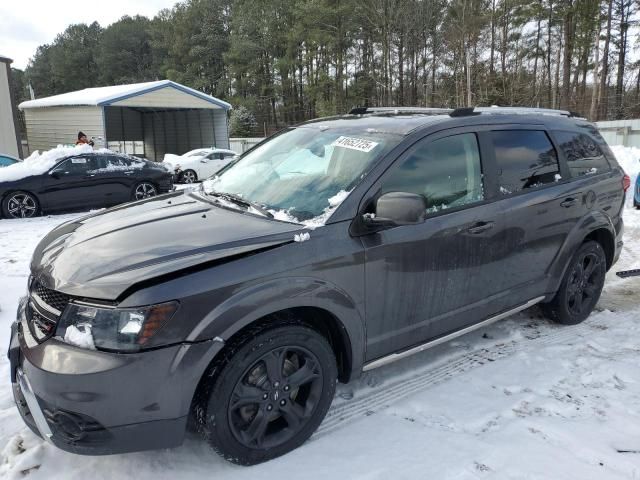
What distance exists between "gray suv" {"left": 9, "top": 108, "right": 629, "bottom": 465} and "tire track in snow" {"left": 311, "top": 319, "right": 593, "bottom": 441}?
0.27 metres

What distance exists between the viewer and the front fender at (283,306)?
2326mm

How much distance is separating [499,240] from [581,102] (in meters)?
38.1

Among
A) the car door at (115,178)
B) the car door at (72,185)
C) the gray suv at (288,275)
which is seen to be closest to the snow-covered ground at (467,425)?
the gray suv at (288,275)

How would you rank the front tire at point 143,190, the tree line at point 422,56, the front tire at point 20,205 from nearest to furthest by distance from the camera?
the front tire at point 20,205 → the front tire at point 143,190 → the tree line at point 422,56

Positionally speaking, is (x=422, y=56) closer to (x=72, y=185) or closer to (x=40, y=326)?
(x=72, y=185)

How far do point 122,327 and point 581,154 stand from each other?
398 centimetres

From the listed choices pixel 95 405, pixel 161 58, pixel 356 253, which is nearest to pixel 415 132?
pixel 356 253

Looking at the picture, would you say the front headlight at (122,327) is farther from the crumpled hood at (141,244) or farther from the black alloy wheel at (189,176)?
the black alloy wheel at (189,176)

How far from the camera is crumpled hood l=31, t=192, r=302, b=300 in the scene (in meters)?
2.32

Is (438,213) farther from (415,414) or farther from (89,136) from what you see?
(89,136)

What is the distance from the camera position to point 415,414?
122 inches

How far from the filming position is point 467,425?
298 centimetres

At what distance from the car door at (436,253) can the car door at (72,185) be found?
33.0 feet

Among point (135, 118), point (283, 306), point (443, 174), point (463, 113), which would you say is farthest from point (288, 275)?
point (135, 118)
